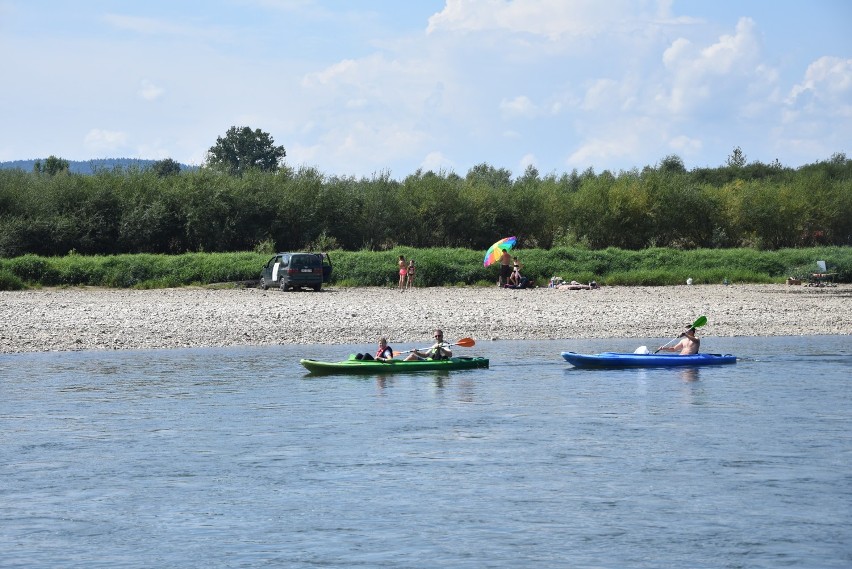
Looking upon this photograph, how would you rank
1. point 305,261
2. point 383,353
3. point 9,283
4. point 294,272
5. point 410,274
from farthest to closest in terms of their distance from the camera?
1. point 410,274
2. point 305,261
3. point 9,283
4. point 294,272
5. point 383,353

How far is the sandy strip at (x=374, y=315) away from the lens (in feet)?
116

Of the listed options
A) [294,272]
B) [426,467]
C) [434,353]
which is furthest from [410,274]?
[426,467]

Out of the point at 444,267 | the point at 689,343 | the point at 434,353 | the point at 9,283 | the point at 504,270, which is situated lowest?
the point at 434,353

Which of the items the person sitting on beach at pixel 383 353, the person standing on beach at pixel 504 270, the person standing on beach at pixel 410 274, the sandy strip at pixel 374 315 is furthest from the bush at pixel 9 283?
the person sitting on beach at pixel 383 353

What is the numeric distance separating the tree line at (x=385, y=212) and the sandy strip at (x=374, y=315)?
10.7 meters

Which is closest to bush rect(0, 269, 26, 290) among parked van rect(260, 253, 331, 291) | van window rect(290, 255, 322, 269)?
parked van rect(260, 253, 331, 291)

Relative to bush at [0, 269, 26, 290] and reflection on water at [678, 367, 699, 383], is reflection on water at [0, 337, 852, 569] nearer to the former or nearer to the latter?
reflection on water at [678, 367, 699, 383]

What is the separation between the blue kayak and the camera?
94.7 ft

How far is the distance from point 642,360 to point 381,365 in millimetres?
6832

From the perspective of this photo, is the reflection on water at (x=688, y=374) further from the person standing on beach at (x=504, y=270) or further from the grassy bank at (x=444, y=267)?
the grassy bank at (x=444, y=267)

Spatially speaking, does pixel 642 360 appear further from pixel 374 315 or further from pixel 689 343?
pixel 374 315

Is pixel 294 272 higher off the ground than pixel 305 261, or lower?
lower

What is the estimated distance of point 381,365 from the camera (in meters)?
27.4

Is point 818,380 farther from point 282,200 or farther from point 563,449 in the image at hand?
point 282,200
